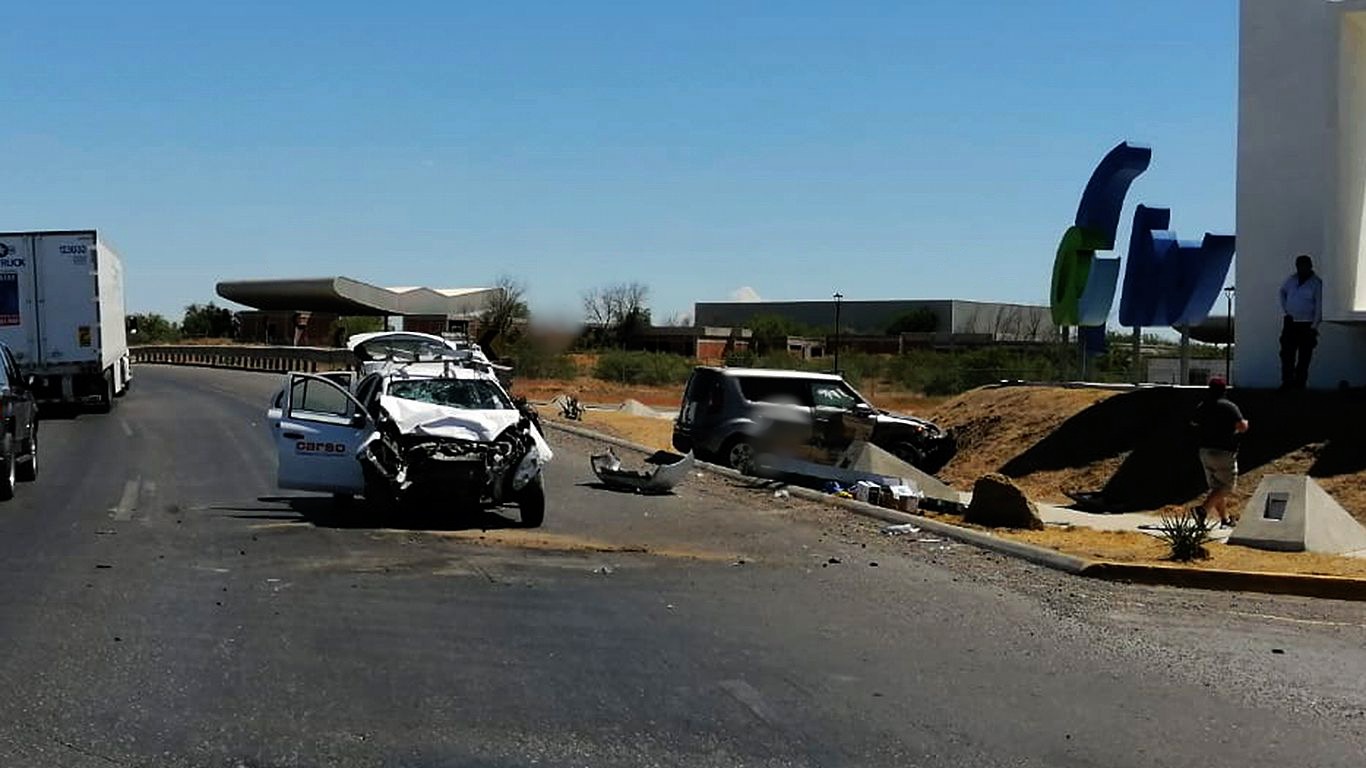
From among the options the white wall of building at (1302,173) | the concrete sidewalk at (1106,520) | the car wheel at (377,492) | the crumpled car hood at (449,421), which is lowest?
the concrete sidewalk at (1106,520)

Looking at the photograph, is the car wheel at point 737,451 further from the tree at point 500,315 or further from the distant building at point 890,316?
the distant building at point 890,316

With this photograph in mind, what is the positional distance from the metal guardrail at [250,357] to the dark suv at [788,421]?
27.7 metres

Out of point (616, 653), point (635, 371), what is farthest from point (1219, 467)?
point (635, 371)

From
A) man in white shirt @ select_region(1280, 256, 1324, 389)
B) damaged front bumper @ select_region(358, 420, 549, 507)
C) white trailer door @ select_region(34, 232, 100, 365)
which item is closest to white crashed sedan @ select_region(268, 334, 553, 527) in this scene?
damaged front bumper @ select_region(358, 420, 549, 507)

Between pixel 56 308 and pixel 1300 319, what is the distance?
82.7 ft

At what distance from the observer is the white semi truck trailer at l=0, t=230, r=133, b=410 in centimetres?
3102

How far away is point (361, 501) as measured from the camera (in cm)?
1634

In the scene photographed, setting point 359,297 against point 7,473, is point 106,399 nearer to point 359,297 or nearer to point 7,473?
point 7,473

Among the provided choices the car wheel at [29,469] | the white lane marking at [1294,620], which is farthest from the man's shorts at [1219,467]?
the car wheel at [29,469]

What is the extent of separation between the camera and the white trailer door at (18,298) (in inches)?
1215

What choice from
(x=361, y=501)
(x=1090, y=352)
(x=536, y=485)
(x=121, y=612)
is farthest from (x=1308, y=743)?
(x=1090, y=352)

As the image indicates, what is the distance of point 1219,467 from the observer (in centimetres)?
1620

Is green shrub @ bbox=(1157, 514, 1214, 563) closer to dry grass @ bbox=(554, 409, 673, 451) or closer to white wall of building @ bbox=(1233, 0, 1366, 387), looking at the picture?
white wall of building @ bbox=(1233, 0, 1366, 387)

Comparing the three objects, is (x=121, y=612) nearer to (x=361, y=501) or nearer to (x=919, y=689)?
(x=919, y=689)
